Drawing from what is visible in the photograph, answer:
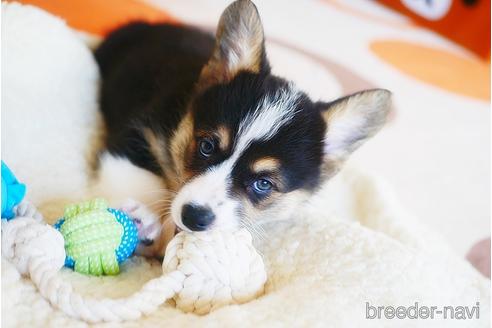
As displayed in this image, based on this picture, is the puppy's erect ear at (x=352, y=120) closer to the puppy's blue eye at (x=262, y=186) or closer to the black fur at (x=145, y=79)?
the puppy's blue eye at (x=262, y=186)

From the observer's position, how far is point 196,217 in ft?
4.36

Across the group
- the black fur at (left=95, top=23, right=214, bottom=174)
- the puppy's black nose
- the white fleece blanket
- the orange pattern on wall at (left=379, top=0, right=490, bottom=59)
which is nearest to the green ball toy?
the white fleece blanket

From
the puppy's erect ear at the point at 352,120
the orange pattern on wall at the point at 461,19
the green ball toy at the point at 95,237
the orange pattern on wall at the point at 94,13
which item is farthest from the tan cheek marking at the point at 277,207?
the orange pattern on wall at the point at 461,19

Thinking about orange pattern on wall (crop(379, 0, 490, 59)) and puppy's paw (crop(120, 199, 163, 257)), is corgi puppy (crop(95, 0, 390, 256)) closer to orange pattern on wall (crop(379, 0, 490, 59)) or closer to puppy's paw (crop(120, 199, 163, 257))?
puppy's paw (crop(120, 199, 163, 257))

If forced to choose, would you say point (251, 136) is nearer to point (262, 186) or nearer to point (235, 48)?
point (262, 186)

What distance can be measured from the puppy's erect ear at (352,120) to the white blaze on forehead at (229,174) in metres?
0.14

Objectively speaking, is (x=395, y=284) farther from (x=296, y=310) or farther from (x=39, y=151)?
(x=39, y=151)

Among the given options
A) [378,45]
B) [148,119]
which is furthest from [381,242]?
[378,45]

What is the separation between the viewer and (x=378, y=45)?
3506 millimetres

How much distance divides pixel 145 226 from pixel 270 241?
34 centimetres

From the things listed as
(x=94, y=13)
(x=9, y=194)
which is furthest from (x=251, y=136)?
(x=94, y=13)

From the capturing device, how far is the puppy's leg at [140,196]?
4.83ft

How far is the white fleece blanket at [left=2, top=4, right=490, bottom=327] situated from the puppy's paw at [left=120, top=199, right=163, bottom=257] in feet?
0.22

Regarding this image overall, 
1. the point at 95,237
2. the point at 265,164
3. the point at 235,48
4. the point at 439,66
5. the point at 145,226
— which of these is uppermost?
the point at 235,48
